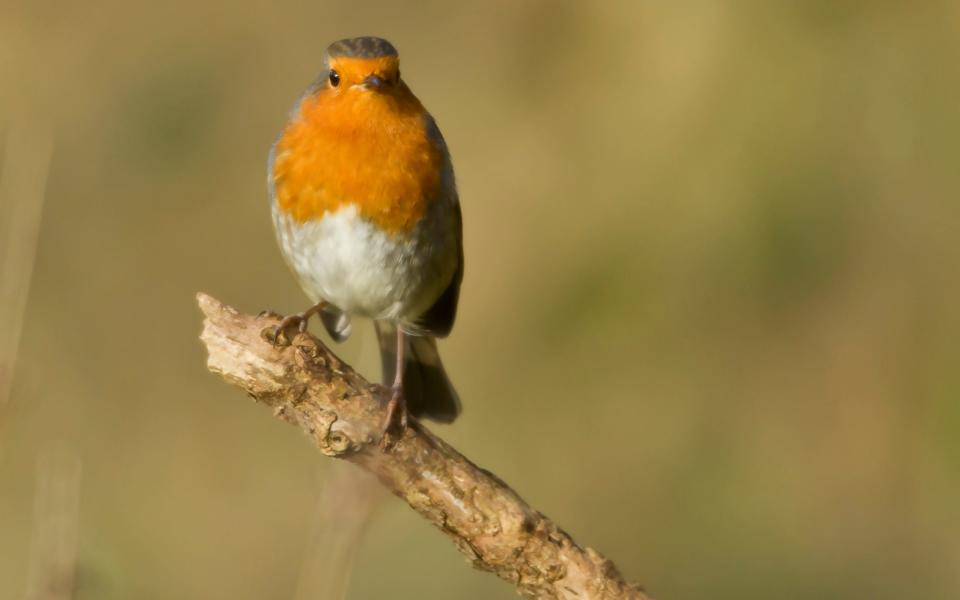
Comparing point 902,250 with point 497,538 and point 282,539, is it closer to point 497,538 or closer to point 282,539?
point 282,539

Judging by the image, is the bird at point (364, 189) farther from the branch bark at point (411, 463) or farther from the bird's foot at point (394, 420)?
the branch bark at point (411, 463)

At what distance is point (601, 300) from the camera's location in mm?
7375

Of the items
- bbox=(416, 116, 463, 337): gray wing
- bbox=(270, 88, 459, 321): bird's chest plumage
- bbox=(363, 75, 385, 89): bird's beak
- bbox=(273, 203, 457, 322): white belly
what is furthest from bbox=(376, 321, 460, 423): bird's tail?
bbox=(363, 75, 385, 89): bird's beak

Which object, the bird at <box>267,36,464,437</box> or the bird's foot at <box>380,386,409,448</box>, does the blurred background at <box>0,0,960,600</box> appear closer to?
the bird at <box>267,36,464,437</box>

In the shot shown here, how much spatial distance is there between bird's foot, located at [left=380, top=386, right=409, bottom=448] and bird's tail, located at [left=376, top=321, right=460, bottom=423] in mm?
1095

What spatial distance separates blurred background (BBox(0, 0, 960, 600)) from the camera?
6.96m

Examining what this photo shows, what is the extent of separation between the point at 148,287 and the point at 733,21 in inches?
131

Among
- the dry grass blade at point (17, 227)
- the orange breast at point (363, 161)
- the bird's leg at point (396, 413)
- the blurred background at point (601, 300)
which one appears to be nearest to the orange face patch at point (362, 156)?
the orange breast at point (363, 161)

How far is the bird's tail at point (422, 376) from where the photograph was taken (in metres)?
5.57

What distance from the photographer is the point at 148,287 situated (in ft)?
26.6

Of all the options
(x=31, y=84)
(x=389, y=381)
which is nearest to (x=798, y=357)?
(x=389, y=381)

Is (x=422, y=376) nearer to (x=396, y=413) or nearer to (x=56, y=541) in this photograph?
(x=396, y=413)

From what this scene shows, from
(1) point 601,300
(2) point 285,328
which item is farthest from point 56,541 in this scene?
(1) point 601,300

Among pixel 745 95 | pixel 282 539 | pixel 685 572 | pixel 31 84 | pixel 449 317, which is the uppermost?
pixel 745 95
